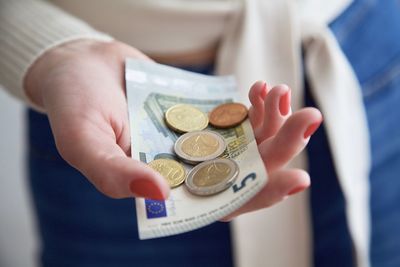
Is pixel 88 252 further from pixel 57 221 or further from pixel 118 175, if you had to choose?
pixel 118 175

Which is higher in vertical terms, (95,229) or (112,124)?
(112,124)

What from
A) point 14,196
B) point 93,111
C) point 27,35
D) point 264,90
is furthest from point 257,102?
point 14,196

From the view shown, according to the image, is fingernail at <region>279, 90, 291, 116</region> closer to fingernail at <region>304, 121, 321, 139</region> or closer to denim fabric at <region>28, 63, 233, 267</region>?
fingernail at <region>304, 121, 321, 139</region>

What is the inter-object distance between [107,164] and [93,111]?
0.06m

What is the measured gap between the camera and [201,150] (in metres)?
0.40

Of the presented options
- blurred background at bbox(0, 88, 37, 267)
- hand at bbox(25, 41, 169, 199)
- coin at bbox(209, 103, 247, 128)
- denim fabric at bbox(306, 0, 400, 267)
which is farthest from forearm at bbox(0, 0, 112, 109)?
blurred background at bbox(0, 88, 37, 267)

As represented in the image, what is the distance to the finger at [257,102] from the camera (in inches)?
15.6

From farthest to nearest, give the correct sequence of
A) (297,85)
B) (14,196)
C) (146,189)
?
(14,196) < (297,85) < (146,189)

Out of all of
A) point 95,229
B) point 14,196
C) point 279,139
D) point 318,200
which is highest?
point 279,139

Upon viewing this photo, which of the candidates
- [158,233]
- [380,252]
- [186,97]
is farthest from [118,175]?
[380,252]

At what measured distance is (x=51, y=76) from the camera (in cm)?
42

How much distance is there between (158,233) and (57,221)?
1.14 feet

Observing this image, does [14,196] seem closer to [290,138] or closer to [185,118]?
[185,118]

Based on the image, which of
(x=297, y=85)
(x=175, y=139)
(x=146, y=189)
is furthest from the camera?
(x=297, y=85)
